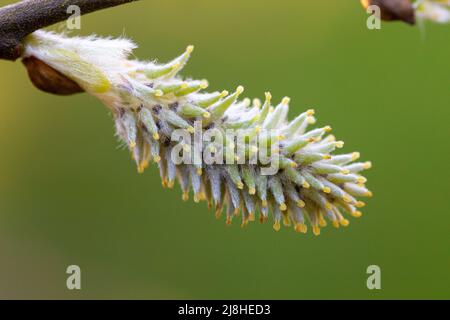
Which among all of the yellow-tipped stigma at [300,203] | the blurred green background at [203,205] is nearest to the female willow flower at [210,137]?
the yellow-tipped stigma at [300,203]

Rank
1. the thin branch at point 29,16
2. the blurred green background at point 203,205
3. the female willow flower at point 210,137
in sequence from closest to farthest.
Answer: the thin branch at point 29,16, the female willow flower at point 210,137, the blurred green background at point 203,205

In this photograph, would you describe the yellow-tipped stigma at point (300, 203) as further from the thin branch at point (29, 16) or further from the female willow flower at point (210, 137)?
the thin branch at point (29, 16)

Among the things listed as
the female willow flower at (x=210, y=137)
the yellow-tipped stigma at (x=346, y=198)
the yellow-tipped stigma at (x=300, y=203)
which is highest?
the female willow flower at (x=210, y=137)

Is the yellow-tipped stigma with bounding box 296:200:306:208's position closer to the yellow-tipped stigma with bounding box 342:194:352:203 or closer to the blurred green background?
the yellow-tipped stigma with bounding box 342:194:352:203

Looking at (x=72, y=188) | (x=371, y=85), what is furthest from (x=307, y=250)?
(x=72, y=188)

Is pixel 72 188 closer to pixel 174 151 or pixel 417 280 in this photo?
pixel 417 280

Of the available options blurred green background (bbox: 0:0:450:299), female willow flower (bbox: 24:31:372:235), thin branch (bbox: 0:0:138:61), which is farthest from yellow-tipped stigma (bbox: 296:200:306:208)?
blurred green background (bbox: 0:0:450:299)
